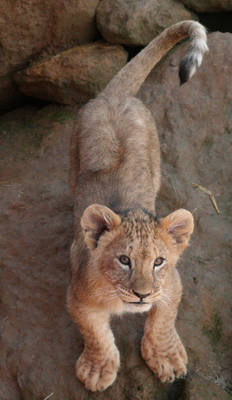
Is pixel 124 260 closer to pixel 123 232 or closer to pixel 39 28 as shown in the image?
pixel 123 232

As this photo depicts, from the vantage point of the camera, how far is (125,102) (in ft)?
16.6

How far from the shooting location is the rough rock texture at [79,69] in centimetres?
704

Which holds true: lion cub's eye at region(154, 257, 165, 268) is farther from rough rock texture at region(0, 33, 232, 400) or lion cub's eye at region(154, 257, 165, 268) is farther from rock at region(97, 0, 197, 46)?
rock at region(97, 0, 197, 46)

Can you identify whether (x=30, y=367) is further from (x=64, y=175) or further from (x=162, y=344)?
(x=64, y=175)

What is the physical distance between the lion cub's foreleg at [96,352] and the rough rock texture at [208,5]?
4739mm

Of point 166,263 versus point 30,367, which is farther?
point 30,367

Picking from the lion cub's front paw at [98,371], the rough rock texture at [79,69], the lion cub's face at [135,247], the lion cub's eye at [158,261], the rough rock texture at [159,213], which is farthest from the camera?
the rough rock texture at [79,69]

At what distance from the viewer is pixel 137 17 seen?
265 inches

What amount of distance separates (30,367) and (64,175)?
2.87 meters

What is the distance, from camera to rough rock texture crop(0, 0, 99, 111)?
6684mm

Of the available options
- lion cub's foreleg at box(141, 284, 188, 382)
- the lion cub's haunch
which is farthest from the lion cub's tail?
lion cub's foreleg at box(141, 284, 188, 382)

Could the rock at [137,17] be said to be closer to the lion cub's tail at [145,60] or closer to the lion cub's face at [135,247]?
the lion cub's tail at [145,60]

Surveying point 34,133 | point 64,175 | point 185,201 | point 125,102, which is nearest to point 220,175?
point 185,201

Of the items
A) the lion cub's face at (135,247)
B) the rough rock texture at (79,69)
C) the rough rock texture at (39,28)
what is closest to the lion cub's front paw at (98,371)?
the lion cub's face at (135,247)
